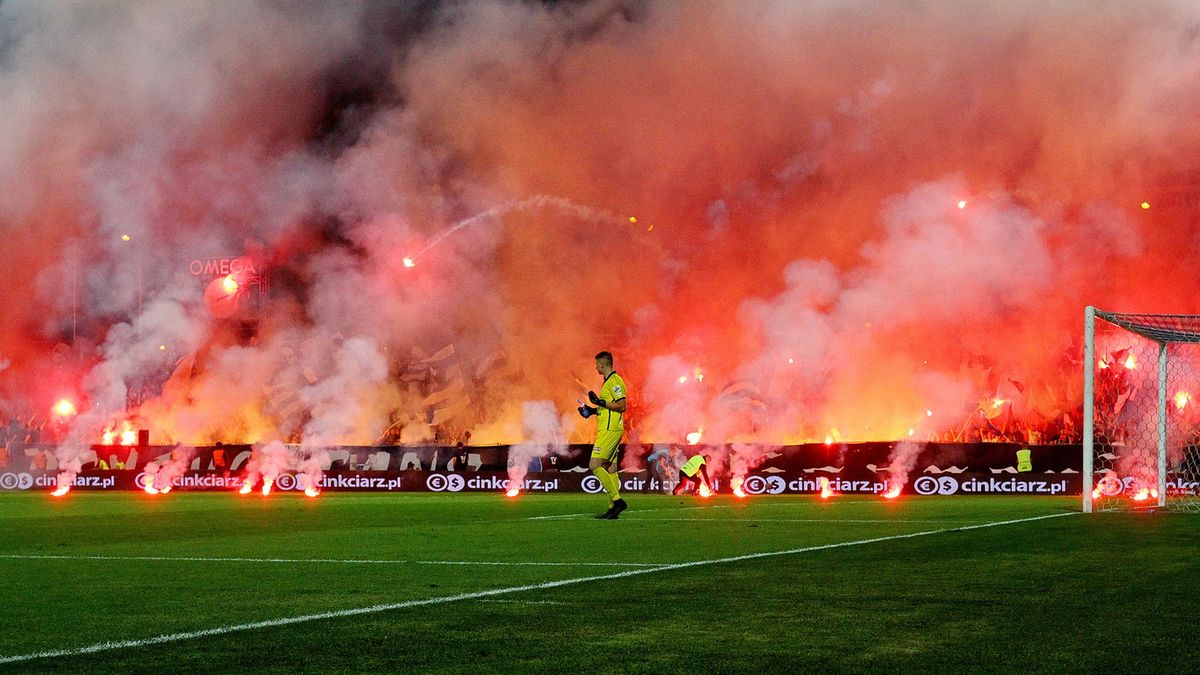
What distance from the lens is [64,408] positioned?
5366 cm

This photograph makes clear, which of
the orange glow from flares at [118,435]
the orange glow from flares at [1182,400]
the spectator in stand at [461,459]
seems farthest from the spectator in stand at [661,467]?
the orange glow from flares at [118,435]

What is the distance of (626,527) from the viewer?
619 inches

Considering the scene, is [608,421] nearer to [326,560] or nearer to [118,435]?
[326,560]

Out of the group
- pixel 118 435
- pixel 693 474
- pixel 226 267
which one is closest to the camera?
pixel 693 474

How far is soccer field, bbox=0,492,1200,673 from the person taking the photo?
5969mm

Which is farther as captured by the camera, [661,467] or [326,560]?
[661,467]

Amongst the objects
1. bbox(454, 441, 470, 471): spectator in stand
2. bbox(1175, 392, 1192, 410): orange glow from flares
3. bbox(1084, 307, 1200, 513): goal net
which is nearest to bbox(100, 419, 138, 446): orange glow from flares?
bbox(454, 441, 470, 471): spectator in stand

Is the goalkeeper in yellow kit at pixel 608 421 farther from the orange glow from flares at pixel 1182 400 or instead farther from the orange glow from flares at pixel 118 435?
the orange glow from flares at pixel 118 435

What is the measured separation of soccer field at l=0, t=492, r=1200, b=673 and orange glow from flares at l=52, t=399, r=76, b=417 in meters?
39.7

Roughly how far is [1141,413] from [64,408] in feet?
122

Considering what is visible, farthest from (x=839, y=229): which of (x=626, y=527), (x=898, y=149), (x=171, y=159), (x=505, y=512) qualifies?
(x=626, y=527)

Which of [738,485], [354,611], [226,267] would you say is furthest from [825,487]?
[226,267]

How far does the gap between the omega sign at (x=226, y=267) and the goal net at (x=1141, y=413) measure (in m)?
33.9

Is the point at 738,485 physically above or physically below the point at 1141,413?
below
